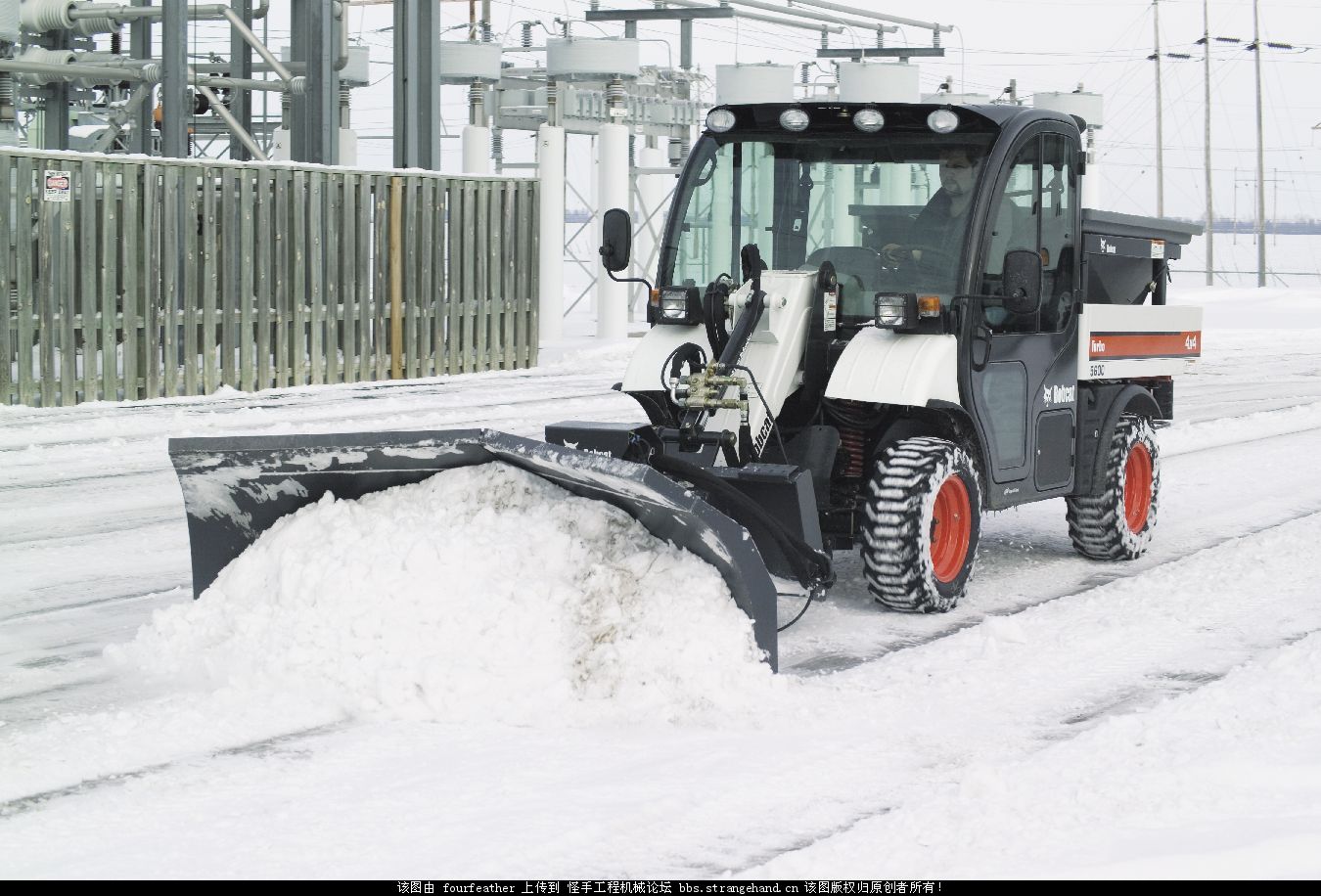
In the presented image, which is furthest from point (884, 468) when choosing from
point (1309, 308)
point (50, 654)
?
point (1309, 308)

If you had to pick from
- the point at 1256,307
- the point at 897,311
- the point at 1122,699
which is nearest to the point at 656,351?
the point at 897,311

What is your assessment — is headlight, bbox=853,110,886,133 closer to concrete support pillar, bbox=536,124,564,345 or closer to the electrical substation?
the electrical substation

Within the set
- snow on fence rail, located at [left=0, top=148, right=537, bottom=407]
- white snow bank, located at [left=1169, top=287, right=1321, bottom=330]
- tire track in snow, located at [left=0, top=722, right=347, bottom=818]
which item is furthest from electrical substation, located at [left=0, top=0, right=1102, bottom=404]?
white snow bank, located at [left=1169, top=287, right=1321, bottom=330]

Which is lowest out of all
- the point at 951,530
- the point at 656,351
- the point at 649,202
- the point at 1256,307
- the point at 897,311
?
the point at 951,530

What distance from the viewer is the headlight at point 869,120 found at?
768cm

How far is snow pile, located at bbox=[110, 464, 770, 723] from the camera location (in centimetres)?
570

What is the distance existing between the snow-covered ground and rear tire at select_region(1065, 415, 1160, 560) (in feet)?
1.14

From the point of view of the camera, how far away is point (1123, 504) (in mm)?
8781

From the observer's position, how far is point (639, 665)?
227 inches

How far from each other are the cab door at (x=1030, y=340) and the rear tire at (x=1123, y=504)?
32cm

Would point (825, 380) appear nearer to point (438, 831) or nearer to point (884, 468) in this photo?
point (884, 468)

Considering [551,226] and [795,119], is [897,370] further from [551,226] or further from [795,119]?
[551,226]

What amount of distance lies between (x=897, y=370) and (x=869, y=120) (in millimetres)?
1235

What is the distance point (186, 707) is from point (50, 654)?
1.10 metres
